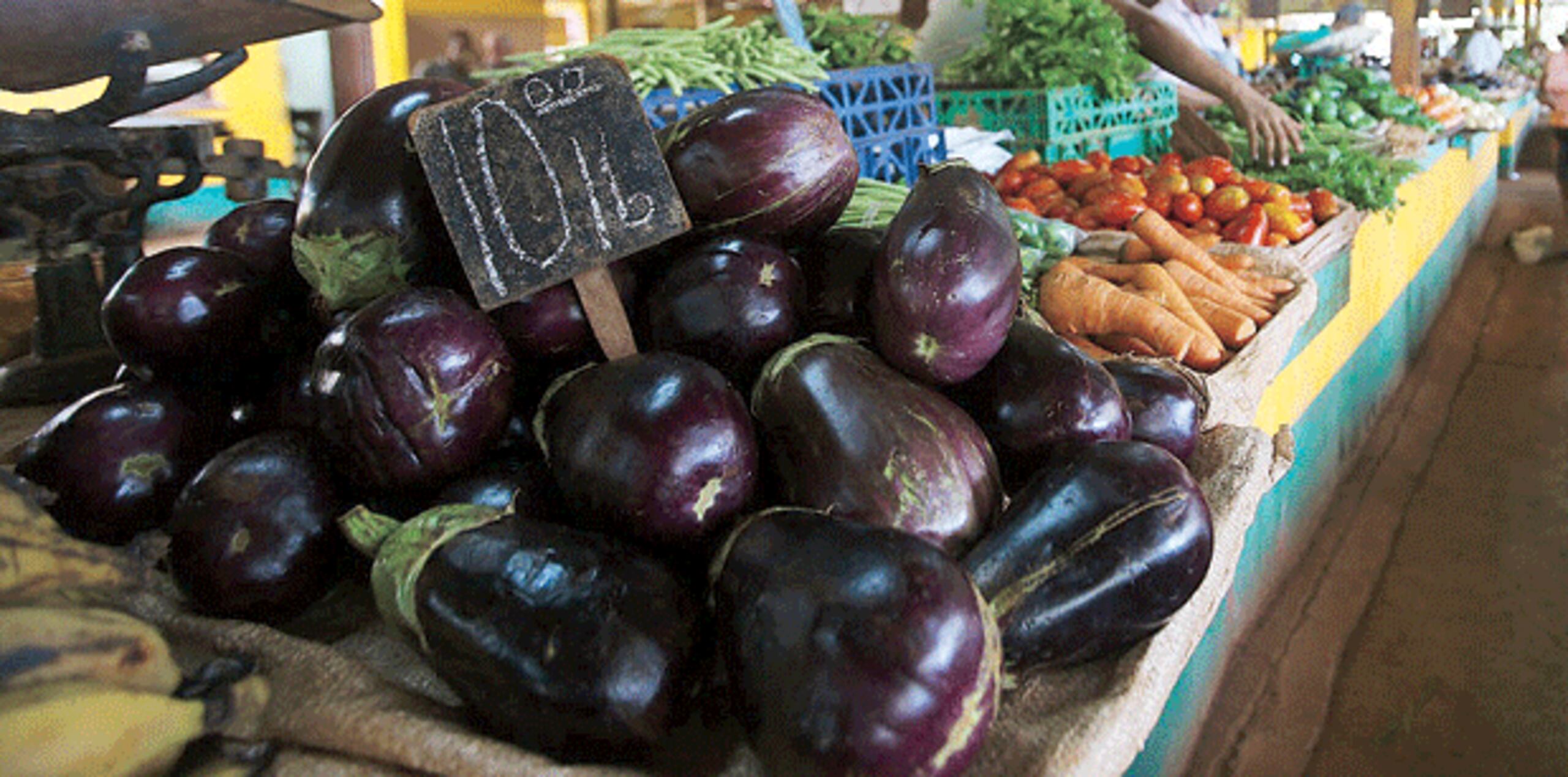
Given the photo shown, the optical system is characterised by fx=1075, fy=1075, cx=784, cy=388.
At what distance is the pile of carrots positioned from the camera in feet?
7.18

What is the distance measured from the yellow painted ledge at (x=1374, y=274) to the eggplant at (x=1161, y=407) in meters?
1.22

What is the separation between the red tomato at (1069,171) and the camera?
3381 millimetres

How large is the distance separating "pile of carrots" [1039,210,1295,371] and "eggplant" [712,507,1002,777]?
4.86 ft

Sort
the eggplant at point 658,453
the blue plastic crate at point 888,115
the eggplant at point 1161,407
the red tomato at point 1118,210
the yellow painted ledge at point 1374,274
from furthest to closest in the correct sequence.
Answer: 1. the red tomato at point 1118,210
2. the yellow painted ledge at point 1374,274
3. the blue plastic crate at point 888,115
4. the eggplant at point 1161,407
5. the eggplant at point 658,453

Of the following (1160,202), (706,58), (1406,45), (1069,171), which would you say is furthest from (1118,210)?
(1406,45)

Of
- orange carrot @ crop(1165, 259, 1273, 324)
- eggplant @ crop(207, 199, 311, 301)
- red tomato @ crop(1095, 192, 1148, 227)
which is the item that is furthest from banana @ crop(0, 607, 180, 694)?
red tomato @ crop(1095, 192, 1148, 227)

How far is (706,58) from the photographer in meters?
2.54

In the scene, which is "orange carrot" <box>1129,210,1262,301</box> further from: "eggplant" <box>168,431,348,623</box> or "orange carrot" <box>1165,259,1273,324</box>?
"eggplant" <box>168,431,348,623</box>

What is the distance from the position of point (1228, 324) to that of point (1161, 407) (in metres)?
1.17

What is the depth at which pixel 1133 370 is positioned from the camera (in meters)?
1.31

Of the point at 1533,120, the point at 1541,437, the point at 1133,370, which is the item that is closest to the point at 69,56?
the point at 1133,370

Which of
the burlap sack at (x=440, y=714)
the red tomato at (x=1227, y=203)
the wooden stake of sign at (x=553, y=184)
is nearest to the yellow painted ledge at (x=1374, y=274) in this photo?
the red tomato at (x=1227, y=203)

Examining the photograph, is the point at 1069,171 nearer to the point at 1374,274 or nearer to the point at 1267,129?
the point at 1267,129

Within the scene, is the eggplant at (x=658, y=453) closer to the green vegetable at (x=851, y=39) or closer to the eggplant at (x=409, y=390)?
the eggplant at (x=409, y=390)
